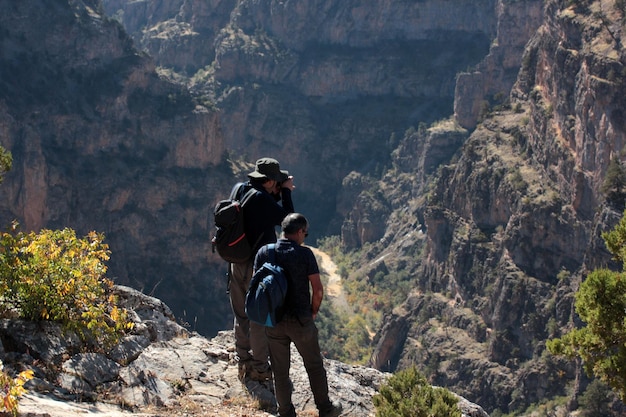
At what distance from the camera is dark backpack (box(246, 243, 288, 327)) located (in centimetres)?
885

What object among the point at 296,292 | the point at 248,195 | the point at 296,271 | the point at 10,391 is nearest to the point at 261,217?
the point at 248,195

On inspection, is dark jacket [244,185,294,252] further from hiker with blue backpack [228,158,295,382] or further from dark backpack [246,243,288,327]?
dark backpack [246,243,288,327]

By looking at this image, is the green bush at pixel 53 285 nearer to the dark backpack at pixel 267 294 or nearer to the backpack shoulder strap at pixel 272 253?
the dark backpack at pixel 267 294

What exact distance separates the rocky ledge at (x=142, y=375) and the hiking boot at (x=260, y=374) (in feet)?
0.36

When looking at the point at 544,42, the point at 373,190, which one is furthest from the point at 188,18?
the point at 544,42

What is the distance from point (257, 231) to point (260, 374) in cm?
237

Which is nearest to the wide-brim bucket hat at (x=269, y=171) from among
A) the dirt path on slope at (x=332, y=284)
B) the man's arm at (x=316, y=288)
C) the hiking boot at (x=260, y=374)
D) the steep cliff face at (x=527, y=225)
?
the man's arm at (x=316, y=288)

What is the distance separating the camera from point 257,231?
10516 millimetres

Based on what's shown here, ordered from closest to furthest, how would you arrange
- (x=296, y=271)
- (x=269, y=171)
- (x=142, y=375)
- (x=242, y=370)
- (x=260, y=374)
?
1. (x=296, y=271)
2. (x=269, y=171)
3. (x=142, y=375)
4. (x=260, y=374)
5. (x=242, y=370)

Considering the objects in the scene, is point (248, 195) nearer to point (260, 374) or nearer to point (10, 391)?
point (260, 374)

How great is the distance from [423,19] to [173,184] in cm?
6934

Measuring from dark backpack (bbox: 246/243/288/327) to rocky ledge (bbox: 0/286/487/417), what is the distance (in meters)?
2.28

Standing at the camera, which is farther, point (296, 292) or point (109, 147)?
point (109, 147)

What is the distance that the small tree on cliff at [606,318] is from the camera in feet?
41.2
